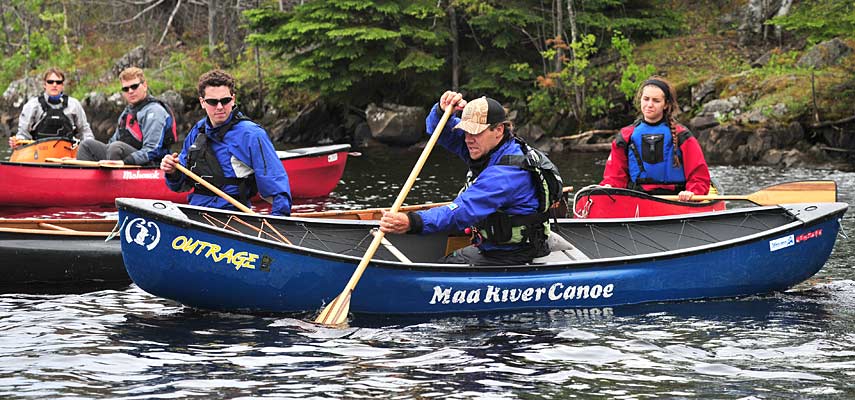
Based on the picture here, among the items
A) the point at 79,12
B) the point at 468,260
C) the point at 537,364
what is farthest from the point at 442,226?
the point at 79,12

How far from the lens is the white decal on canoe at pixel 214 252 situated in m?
6.89

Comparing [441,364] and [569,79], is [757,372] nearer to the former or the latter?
[441,364]

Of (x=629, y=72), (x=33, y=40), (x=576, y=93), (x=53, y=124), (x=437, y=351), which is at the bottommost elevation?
(x=437, y=351)

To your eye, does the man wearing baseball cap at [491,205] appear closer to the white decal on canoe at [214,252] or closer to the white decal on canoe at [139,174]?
the white decal on canoe at [214,252]

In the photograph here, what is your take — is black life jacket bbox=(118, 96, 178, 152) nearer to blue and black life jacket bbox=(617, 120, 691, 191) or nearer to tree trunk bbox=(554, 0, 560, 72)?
blue and black life jacket bbox=(617, 120, 691, 191)

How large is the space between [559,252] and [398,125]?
1742cm

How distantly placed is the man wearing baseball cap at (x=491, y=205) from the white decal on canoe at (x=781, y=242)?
180 cm

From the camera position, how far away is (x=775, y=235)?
795 centimetres

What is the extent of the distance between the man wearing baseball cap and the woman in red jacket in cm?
196

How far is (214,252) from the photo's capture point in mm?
6949

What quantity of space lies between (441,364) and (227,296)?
176cm

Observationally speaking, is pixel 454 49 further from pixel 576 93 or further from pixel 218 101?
pixel 218 101

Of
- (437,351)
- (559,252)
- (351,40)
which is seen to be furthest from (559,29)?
(437,351)

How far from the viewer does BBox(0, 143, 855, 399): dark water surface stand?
5707 mm
